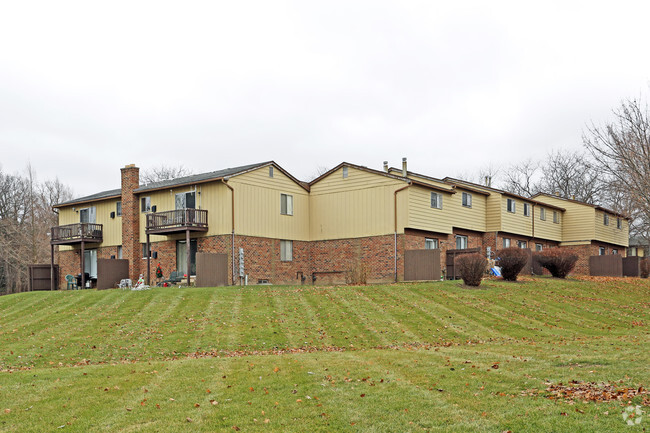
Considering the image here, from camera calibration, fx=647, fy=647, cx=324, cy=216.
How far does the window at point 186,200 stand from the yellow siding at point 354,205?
6.97 meters

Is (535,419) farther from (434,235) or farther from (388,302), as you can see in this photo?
(434,235)

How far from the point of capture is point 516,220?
41.9m

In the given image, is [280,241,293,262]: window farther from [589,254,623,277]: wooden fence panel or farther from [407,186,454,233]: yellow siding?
[589,254,623,277]: wooden fence panel

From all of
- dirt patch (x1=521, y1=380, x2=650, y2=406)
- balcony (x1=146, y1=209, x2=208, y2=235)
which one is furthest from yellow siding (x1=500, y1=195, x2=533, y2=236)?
dirt patch (x1=521, y1=380, x2=650, y2=406)

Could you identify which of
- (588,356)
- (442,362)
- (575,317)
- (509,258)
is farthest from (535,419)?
(509,258)

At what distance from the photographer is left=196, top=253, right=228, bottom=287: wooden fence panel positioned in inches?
1223

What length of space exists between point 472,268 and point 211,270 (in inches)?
496

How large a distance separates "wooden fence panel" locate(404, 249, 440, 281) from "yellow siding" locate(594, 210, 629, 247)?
21214 mm

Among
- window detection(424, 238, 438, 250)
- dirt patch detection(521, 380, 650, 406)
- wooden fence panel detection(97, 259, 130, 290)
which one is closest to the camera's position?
dirt patch detection(521, 380, 650, 406)

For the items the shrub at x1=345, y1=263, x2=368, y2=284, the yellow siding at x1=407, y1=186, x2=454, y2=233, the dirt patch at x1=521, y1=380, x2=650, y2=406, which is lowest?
the dirt patch at x1=521, y1=380, x2=650, y2=406

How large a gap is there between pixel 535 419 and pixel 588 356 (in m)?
5.69

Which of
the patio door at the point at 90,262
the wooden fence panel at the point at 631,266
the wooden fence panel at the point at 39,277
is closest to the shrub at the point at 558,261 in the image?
the wooden fence panel at the point at 631,266

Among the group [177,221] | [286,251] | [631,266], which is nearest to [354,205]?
[286,251]

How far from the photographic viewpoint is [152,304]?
76.6 ft
